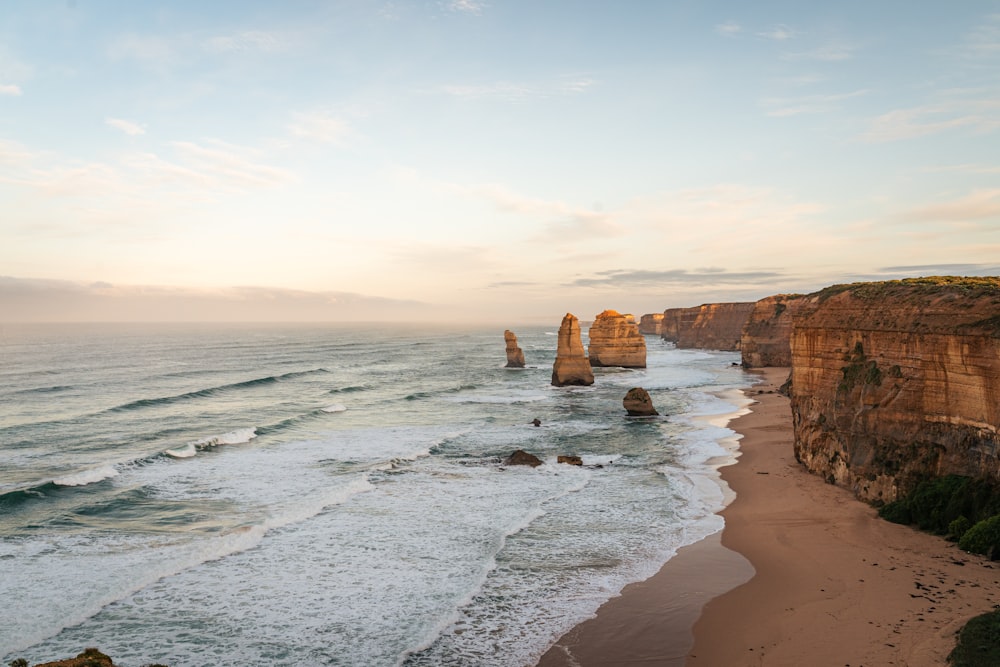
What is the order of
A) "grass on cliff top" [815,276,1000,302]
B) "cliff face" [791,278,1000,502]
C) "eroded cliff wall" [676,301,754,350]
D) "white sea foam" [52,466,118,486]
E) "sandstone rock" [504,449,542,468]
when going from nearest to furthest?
1. "cliff face" [791,278,1000,502]
2. "grass on cliff top" [815,276,1000,302]
3. "white sea foam" [52,466,118,486]
4. "sandstone rock" [504,449,542,468]
5. "eroded cliff wall" [676,301,754,350]

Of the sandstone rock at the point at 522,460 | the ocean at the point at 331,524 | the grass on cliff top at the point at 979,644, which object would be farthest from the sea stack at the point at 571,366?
the grass on cliff top at the point at 979,644

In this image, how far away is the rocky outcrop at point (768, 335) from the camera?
74.4 meters

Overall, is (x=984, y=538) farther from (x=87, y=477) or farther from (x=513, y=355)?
(x=513, y=355)

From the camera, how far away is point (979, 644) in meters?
10.7

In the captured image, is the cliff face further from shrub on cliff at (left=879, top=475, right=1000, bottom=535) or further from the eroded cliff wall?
the eroded cliff wall

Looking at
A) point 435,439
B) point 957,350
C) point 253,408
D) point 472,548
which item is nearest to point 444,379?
point 253,408

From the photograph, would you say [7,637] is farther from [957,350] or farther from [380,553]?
[957,350]

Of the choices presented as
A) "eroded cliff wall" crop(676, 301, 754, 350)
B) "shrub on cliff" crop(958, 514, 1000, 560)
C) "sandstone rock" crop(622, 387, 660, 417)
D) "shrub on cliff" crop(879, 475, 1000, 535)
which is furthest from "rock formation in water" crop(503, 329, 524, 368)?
"shrub on cliff" crop(958, 514, 1000, 560)

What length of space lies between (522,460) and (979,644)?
20157 millimetres

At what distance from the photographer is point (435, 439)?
3678cm

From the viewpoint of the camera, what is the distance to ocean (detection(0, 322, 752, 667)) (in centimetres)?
1368

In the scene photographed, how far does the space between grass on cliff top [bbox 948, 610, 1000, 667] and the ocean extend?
6.93 metres

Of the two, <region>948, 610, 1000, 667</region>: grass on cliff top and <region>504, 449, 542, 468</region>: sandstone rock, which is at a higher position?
<region>948, 610, 1000, 667</region>: grass on cliff top

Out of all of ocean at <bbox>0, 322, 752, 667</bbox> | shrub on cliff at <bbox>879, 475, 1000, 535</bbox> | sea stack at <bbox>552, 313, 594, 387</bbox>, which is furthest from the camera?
sea stack at <bbox>552, 313, 594, 387</bbox>
